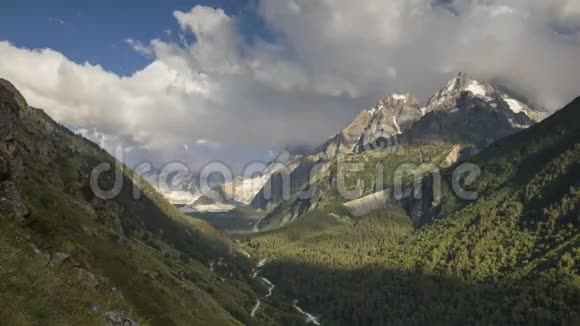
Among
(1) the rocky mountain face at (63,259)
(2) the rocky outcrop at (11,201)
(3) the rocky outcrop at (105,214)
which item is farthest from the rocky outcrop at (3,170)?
(3) the rocky outcrop at (105,214)

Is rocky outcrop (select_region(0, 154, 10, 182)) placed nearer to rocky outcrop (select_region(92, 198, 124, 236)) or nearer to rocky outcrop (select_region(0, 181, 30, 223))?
rocky outcrop (select_region(0, 181, 30, 223))

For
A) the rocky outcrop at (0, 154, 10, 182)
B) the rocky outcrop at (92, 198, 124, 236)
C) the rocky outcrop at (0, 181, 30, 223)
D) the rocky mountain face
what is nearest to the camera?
the rocky mountain face

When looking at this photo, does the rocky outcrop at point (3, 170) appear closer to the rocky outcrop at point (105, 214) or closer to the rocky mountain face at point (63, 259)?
the rocky mountain face at point (63, 259)

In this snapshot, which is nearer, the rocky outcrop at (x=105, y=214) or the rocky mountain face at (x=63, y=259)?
the rocky mountain face at (x=63, y=259)

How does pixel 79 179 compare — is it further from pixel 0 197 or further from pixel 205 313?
pixel 0 197

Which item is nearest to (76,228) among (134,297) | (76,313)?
(134,297)

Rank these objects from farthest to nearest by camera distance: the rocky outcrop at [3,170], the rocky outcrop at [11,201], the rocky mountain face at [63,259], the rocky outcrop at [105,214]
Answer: the rocky outcrop at [105,214] < the rocky outcrop at [3,170] < the rocky outcrop at [11,201] < the rocky mountain face at [63,259]

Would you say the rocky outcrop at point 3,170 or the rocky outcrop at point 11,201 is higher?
the rocky outcrop at point 3,170

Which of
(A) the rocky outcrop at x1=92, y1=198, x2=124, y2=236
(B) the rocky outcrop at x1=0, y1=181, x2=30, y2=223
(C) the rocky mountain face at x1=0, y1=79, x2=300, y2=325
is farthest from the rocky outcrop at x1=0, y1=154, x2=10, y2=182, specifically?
(A) the rocky outcrop at x1=92, y1=198, x2=124, y2=236

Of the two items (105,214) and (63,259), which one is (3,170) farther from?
(105,214)

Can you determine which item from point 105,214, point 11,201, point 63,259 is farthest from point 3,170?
point 105,214

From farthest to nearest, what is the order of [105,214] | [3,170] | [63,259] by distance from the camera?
[105,214], [3,170], [63,259]
